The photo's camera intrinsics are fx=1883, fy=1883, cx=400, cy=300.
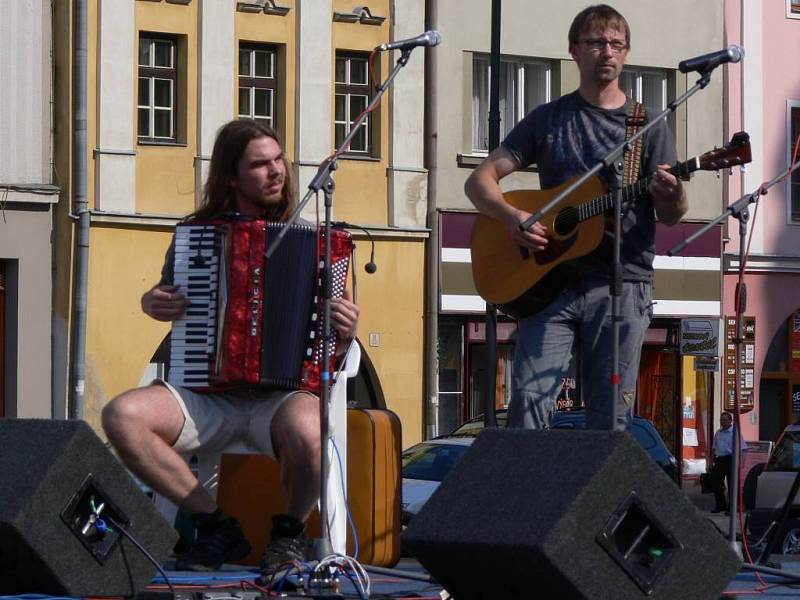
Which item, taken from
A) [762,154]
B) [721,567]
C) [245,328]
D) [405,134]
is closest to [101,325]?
[405,134]

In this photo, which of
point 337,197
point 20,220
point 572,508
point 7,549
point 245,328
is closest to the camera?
point 572,508

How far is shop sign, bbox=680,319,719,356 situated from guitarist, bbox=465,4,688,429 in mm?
18722

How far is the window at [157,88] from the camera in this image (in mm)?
23797

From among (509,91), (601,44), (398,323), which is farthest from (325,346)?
(509,91)

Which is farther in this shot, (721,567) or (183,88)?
(183,88)

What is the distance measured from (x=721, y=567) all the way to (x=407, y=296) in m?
19.9

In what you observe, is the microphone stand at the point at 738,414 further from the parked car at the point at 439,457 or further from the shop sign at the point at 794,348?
the shop sign at the point at 794,348

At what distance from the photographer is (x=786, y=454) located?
18094 millimetres

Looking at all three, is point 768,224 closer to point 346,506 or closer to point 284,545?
point 346,506

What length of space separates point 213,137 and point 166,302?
16.7 metres

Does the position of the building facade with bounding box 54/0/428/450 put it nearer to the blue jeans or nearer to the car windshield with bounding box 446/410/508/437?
the car windshield with bounding box 446/410/508/437

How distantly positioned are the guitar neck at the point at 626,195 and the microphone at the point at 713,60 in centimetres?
39

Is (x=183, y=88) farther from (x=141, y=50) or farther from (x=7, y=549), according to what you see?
(x=7, y=549)

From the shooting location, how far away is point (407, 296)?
2544 centimetres
